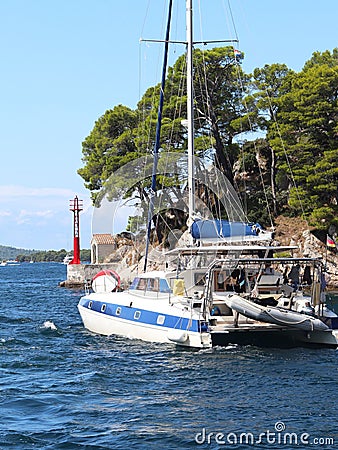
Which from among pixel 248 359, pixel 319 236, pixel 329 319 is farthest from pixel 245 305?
pixel 319 236

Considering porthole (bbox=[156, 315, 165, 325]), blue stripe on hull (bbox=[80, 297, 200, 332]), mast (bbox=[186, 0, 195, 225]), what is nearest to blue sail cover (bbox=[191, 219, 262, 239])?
mast (bbox=[186, 0, 195, 225])

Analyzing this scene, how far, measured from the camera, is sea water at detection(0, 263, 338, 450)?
12.5m

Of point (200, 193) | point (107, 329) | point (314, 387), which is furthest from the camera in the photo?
point (200, 193)

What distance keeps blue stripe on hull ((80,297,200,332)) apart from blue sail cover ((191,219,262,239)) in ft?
10.0

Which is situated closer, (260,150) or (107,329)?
(107,329)

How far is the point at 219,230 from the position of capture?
23188 millimetres

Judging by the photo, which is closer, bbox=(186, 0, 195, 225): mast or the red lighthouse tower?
bbox=(186, 0, 195, 225): mast

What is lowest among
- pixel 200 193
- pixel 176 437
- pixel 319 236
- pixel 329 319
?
pixel 176 437

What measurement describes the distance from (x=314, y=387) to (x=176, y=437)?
442 cm

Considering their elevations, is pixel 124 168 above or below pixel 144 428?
above

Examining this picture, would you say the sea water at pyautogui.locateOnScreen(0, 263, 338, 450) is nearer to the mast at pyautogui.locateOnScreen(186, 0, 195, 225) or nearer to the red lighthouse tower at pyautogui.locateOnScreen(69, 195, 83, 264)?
the mast at pyautogui.locateOnScreen(186, 0, 195, 225)

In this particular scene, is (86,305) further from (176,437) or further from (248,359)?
(176,437)

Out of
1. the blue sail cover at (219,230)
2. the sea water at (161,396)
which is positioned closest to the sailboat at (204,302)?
the blue sail cover at (219,230)

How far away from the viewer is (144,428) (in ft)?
43.0
